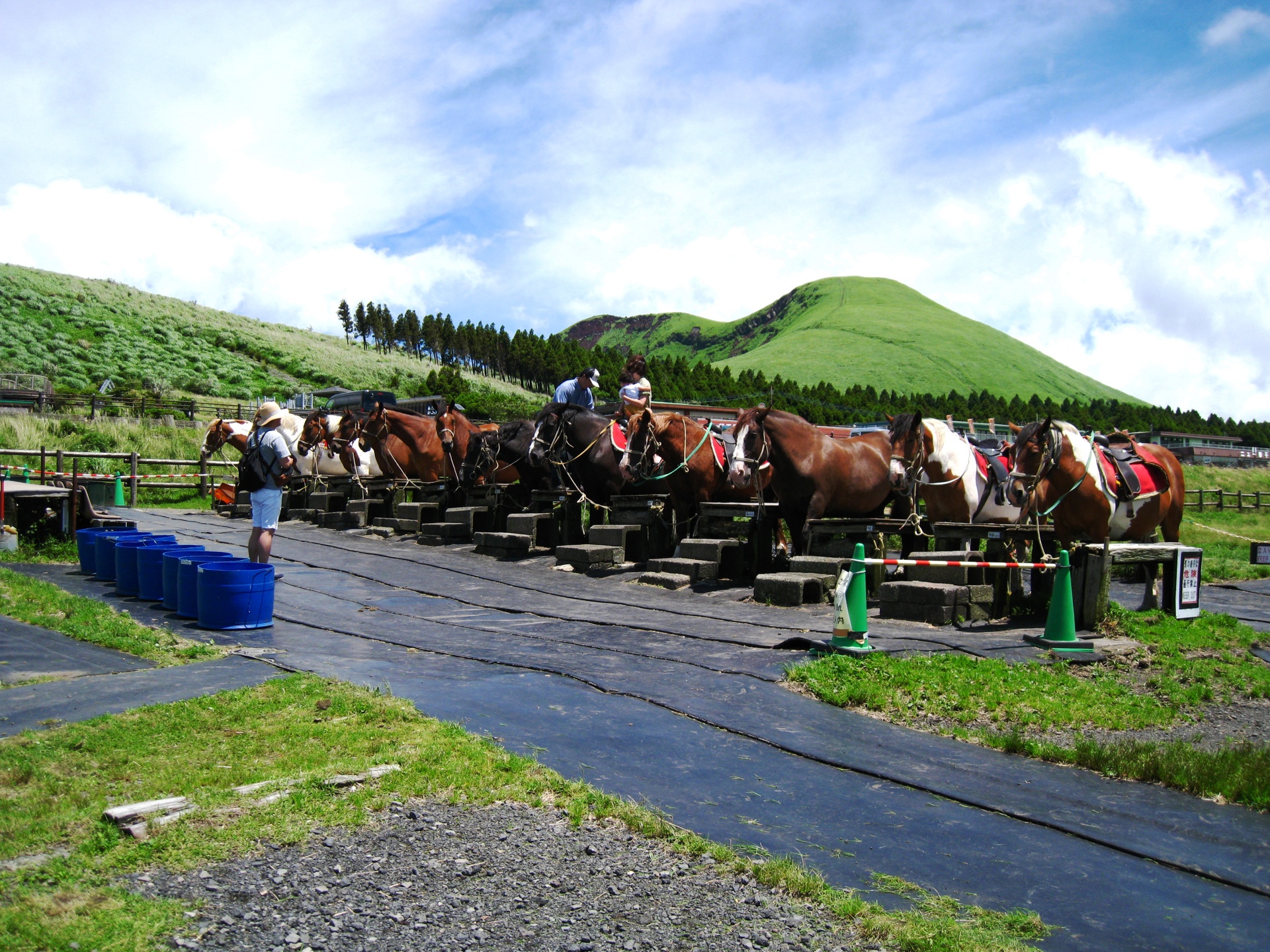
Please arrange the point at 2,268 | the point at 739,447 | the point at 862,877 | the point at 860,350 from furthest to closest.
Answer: the point at 860,350 < the point at 2,268 < the point at 739,447 < the point at 862,877

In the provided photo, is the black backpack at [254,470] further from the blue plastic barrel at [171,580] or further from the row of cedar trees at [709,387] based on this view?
the row of cedar trees at [709,387]

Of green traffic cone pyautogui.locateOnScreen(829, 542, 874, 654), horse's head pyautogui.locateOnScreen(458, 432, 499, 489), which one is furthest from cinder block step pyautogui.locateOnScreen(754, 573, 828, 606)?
horse's head pyautogui.locateOnScreen(458, 432, 499, 489)

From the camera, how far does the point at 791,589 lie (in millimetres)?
10867

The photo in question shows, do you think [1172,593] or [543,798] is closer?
[543,798]

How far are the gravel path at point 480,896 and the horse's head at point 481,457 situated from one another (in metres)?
13.9

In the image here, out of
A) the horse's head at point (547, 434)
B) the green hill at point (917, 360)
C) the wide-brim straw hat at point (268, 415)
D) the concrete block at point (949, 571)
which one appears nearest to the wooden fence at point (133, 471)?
the horse's head at point (547, 434)

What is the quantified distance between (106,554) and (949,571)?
412 inches

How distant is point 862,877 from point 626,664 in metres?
4.07

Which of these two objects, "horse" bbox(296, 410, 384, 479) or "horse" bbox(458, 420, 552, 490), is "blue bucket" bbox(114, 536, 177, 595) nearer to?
"horse" bbox(458, 420, 552, 490)

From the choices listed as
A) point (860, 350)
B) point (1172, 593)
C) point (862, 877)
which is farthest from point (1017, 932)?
point (860, 350)

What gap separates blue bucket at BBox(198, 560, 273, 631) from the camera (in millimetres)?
8906

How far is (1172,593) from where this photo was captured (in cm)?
989

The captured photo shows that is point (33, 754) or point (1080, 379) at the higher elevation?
point (1080, 379)

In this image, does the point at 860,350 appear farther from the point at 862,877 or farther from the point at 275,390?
the point at 862,877
